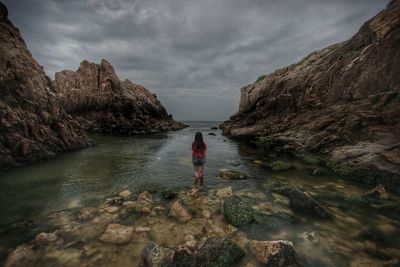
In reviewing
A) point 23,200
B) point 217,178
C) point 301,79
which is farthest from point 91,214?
point 301,79

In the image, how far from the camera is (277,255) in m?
5.28

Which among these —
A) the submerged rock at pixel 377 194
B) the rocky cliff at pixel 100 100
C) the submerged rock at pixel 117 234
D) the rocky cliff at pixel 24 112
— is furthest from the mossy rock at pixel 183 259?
the rocky cliff at pixel 100 100

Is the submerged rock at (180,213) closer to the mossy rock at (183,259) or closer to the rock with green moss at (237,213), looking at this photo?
the rock with green moss at (237,213)

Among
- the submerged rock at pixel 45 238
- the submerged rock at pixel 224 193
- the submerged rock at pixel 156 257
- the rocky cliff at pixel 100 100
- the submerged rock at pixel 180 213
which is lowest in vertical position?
→ the submerged rock at pixel 224 193

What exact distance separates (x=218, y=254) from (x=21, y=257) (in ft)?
17.6

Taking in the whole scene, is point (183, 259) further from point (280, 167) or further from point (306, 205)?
point (280, 167)

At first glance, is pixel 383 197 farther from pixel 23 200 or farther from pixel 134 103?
pixel 134 103

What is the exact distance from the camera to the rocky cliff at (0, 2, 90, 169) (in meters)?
16.1

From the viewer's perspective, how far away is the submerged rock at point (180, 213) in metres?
7.85

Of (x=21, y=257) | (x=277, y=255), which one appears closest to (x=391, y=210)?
(x=277, y=255)

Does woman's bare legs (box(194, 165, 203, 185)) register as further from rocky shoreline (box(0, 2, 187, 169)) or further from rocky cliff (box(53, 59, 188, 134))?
rocky cliff (box(53, 59, 188, 134))

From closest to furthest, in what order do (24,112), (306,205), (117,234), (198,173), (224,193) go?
(117,234), (306,205), (224,193), (198,173), (24,112)

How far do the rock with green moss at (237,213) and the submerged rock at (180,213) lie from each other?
1.55 metres

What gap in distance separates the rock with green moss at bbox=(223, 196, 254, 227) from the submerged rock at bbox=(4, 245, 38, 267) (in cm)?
613
